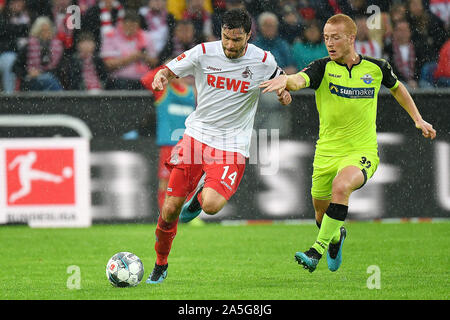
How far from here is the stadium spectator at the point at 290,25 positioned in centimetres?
1162

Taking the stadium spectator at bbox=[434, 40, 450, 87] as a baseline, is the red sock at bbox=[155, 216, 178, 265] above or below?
below

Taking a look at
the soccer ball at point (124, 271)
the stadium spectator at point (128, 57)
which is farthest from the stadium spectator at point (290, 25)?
the soccer ball at point (124, 271)

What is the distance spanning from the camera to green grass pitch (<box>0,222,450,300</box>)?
6.52 metres

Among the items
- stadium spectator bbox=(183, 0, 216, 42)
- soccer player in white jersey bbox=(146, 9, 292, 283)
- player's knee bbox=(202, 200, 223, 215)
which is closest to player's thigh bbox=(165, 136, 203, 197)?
soccer player in white jersey bbox=(146, 9, 292, 283)

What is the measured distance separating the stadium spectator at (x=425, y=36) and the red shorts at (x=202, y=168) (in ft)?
17.3

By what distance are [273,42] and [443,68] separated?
2.32 meters

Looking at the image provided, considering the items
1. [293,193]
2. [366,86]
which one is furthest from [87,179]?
[366,86]

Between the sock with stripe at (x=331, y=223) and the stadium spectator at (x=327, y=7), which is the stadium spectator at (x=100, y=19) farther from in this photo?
the sock with stripe at (x=331, y=223)

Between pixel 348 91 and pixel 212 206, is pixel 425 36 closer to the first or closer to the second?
pixel 348 91

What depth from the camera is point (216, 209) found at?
276 inches

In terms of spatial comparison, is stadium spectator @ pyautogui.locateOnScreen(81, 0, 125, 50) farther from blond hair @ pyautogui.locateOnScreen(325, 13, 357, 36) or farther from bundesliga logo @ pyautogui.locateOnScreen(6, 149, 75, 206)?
blond hair @ pyautogui.locateOnScreen(325, 13, 357, 36)

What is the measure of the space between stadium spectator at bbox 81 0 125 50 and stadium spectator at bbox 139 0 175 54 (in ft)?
1.09

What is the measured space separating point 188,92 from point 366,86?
4064 millimetres

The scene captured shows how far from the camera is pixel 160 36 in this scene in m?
12.1
